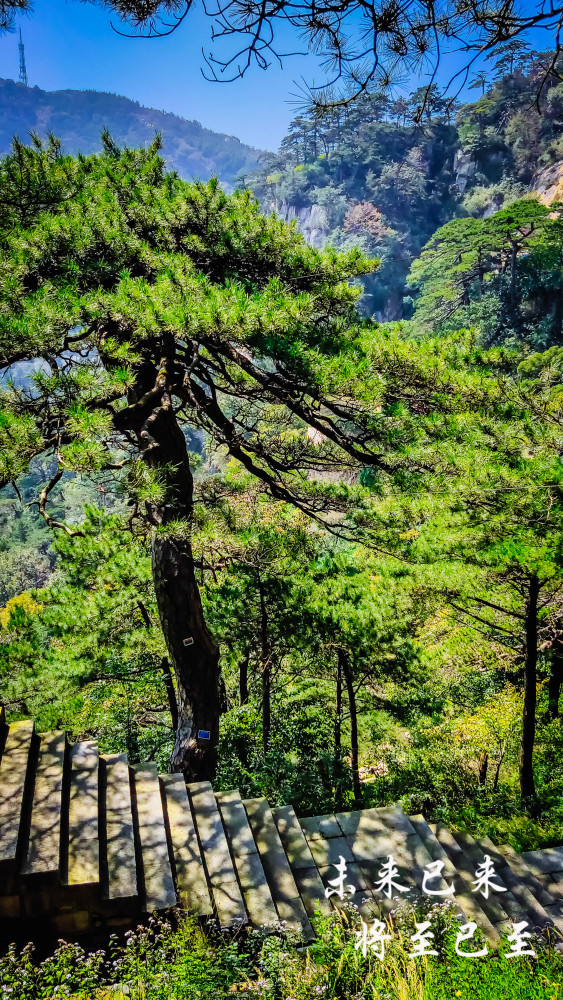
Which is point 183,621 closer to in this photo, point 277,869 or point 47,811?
point 47,811

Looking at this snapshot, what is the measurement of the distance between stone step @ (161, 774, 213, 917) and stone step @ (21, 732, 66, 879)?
79cm

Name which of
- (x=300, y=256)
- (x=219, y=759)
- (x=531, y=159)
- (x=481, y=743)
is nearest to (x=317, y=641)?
(x=219, y=759)

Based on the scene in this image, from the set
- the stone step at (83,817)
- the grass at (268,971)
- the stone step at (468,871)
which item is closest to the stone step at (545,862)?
the stone step at (468,871)

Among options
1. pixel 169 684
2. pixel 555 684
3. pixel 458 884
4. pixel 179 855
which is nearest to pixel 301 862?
pixel 179 855

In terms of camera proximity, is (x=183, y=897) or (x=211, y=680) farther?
(x=211, y=680)

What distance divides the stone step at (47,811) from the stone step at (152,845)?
1.85ft

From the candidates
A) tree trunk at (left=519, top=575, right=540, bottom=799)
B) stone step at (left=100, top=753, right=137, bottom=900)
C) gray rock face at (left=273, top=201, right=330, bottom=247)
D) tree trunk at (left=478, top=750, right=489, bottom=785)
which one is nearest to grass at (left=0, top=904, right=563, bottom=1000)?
stone step at (left=100, top=753, right=137, bottom=900)

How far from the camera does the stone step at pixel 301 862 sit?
3611 millimetres

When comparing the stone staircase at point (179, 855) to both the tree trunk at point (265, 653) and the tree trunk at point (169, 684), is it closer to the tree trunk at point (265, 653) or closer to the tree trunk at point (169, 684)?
the tree trunk at point (265, 653)

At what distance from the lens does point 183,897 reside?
10.8 feet

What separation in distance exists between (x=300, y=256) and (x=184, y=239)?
0.98 m

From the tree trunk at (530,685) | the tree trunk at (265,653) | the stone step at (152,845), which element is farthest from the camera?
the tree trunk at (265,653)

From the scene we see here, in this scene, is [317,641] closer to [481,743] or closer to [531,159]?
[481,743]

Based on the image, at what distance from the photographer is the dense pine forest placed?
11.7ft
